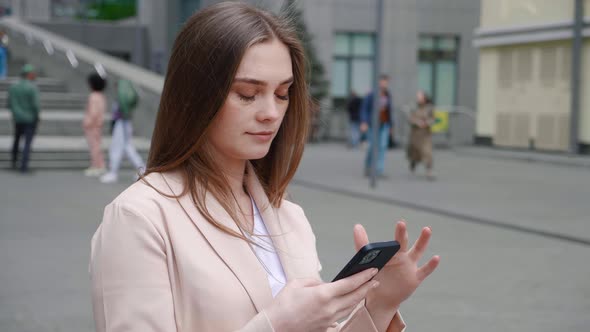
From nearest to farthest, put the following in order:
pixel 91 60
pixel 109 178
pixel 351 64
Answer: pixel 109 178 < pixel 91 60 < pixel 351 64

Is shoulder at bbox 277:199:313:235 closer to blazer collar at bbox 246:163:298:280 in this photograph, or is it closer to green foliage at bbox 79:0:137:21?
blazer collar at bbox 246:163:298:280

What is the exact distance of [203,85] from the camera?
5.98ft

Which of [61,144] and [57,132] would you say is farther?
[57,132]

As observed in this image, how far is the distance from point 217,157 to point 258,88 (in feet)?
0.62

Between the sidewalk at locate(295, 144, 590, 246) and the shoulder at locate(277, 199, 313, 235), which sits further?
the sidewalk at locate(295, 144, 590, 246)

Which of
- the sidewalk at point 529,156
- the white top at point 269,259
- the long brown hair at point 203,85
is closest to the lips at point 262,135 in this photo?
the long brown hair at point 203,85

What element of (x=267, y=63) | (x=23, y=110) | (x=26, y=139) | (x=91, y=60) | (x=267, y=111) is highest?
(x=91, y=60)

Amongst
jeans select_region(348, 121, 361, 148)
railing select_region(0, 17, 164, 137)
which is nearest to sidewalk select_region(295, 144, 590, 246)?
railing select_region(0, 17, 164, 137)

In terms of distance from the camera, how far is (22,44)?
27.6 m

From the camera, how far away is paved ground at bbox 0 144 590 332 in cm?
575

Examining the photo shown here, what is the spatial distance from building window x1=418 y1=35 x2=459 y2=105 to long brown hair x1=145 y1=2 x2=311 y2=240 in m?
32.1

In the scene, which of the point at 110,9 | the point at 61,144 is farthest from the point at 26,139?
the point at 110,9

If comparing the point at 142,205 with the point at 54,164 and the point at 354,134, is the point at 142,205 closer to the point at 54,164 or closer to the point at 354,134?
the point at 54,164

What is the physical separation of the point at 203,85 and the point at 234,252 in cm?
35
